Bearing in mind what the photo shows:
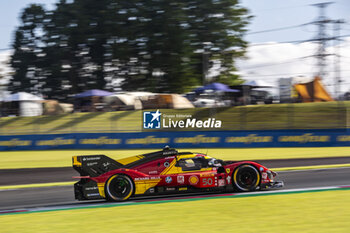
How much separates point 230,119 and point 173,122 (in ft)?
12.4

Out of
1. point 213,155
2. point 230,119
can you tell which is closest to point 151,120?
point 230,119

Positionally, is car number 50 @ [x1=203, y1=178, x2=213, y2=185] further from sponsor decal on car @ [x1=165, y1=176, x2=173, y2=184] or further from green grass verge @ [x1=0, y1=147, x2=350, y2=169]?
green grass verge @ [x1=0, y1=147, x2=350, y2=169]

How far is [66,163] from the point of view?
1850 cm

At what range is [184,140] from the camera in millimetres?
23453

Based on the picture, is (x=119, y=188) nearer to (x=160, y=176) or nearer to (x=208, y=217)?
(x=160, y=176)

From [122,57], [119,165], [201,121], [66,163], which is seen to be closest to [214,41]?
[122,57]

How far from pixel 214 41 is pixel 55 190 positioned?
105ft

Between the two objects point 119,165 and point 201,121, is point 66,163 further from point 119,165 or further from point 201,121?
point 201,121

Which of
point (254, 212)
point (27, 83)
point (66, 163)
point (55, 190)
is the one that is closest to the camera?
point (254, 212)

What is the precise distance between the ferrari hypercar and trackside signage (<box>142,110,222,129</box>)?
17.6 m

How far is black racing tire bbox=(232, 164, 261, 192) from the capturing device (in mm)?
9367

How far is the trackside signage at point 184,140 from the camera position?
22328 mm

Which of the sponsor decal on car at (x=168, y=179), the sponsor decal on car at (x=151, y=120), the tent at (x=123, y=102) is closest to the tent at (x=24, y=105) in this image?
the tent at (x=123, y=102)

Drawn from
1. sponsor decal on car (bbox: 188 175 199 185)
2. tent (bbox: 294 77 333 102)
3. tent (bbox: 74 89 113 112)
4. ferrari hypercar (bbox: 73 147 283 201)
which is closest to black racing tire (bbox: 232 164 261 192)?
ferrari hypercar (bbox: 73 147 283 201)
